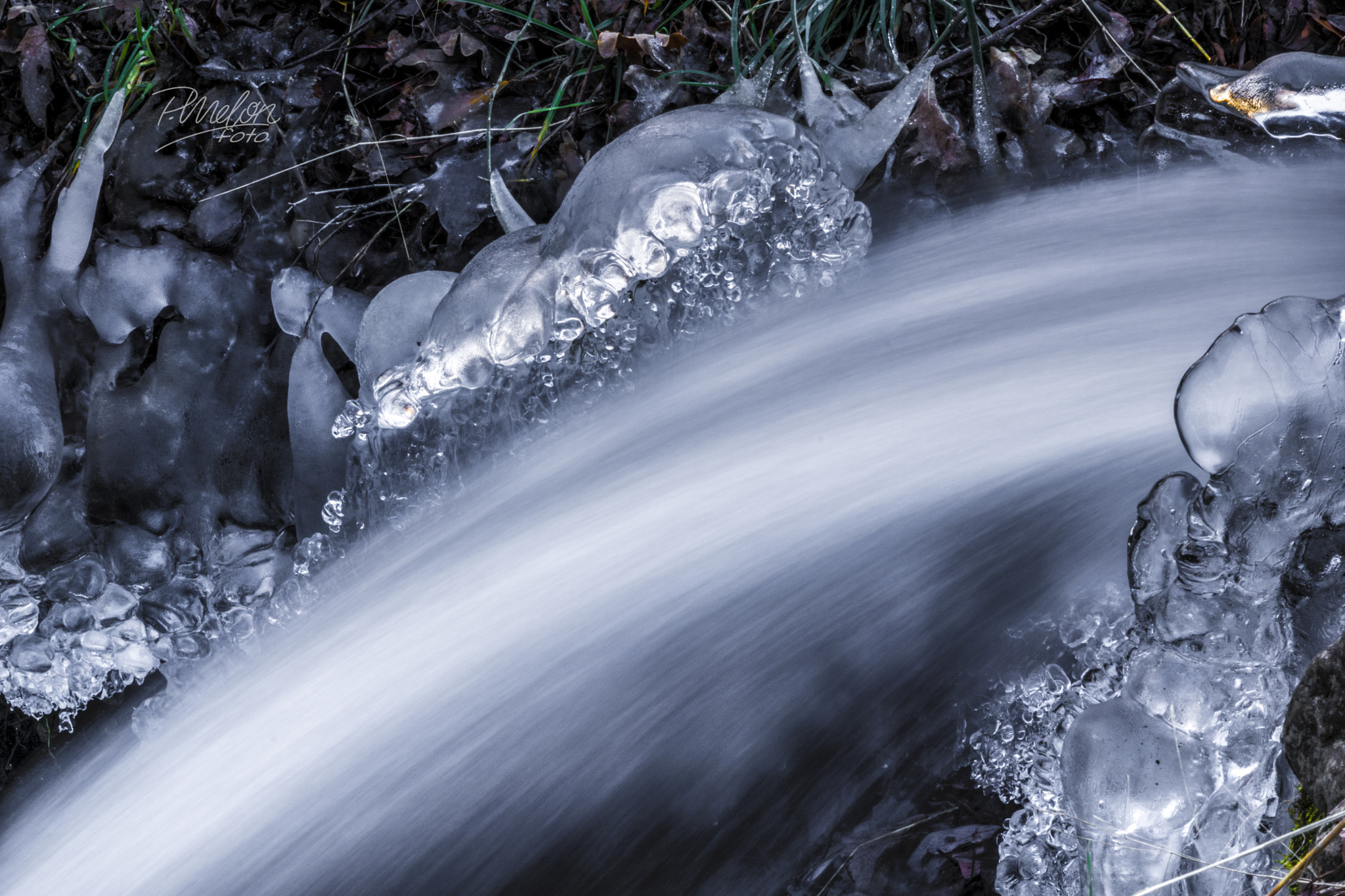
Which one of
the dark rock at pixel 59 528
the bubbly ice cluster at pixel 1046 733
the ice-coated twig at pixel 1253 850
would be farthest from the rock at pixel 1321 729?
the dark rock at pixel 59 528

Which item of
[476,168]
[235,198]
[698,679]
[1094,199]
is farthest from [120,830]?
[1094,199]

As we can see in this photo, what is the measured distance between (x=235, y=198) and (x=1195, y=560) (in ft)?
6.84

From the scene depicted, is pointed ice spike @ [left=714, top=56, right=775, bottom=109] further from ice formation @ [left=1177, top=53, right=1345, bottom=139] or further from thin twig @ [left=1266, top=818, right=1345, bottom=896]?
thin twig @ [left=1266, top=818, right=1345, bottom=896]

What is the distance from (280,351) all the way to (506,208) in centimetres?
59

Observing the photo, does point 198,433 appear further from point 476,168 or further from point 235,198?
point 476,168

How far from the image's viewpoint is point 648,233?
1.48 m

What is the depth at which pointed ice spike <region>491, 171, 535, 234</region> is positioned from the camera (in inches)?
77.5

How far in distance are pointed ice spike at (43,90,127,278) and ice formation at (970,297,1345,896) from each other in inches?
87.4

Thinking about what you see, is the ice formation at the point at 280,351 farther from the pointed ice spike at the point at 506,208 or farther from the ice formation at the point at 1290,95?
the ice formation at the point at 1290,95

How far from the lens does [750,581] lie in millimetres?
1658

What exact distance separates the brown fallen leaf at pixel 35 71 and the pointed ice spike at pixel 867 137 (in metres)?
1.93

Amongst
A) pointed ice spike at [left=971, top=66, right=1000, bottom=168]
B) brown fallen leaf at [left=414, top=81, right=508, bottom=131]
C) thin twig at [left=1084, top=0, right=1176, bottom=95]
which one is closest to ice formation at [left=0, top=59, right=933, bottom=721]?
Result: pointed ice spike at [left=971, top=66, right=1000, bottom=168]

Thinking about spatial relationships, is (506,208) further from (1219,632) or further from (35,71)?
(1219,632)

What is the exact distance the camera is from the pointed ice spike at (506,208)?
197 cm
